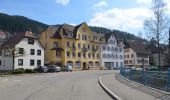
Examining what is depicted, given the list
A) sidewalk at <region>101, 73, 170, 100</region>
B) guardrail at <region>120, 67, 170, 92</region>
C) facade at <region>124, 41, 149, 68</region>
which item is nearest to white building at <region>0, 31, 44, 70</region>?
guardrail at <region>120, 67, 170, 92</region>

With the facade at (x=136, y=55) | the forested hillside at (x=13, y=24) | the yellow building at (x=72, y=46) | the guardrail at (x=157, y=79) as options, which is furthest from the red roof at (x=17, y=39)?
the forested hillside at (x=13, y=24)

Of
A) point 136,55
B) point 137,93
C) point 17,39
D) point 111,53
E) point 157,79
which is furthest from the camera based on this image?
point 136,55

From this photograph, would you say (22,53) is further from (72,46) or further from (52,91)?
(52,91)

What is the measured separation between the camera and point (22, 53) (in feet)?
220

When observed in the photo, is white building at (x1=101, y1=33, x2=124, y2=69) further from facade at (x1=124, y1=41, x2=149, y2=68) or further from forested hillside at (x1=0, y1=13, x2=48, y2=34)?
forested hillside at (x1=0, y1=13, x2=48, y2=34)

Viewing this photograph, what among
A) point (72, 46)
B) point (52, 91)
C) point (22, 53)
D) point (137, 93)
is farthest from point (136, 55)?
point (137, 93)

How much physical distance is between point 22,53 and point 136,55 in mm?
62997

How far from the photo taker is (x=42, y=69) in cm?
6175

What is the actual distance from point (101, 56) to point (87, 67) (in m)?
9.56

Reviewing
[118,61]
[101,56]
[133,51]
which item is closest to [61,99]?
[101,56]

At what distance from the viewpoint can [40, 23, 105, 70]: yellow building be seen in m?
81.2

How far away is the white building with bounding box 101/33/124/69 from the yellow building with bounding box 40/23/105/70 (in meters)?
3.15

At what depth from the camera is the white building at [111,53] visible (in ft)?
328

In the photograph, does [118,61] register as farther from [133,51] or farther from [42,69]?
[42,69]
